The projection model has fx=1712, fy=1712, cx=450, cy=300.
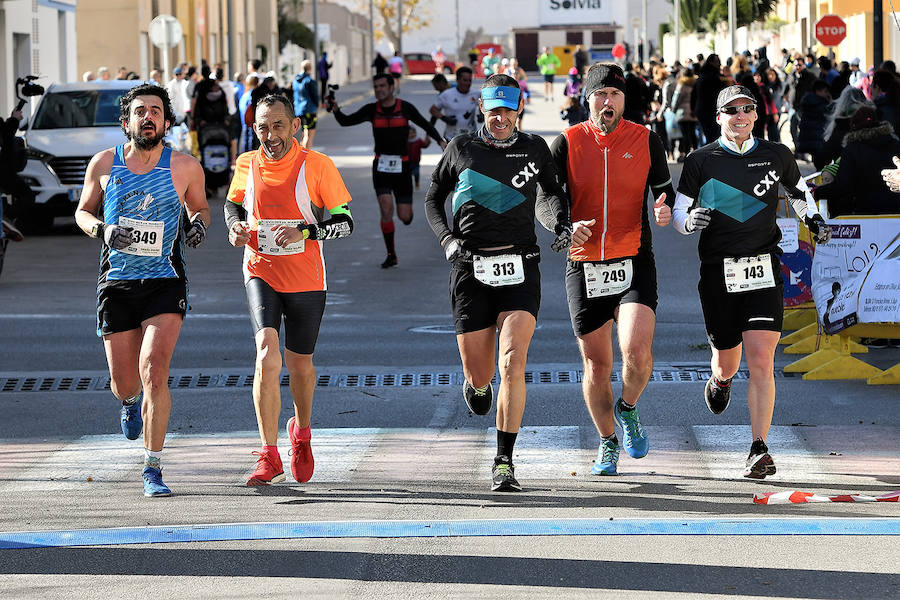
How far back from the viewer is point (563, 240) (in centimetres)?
775

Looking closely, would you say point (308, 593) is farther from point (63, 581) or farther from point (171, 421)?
point (171, 421)

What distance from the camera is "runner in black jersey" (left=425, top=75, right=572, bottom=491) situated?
7.84 meters

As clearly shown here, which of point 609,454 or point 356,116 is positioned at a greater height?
point 356,116

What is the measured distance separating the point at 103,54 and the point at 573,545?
1752 inches

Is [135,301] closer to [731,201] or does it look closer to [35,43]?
[731,201]

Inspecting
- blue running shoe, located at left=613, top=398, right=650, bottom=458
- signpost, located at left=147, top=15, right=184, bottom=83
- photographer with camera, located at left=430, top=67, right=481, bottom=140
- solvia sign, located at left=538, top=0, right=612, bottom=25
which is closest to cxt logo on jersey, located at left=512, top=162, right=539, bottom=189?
blue running shoe, located at left=613, top=398, right=650, bottom=458

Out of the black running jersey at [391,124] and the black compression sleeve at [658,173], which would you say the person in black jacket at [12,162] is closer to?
the black running jersey at [391,124]

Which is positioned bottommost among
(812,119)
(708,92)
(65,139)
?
(65,139)

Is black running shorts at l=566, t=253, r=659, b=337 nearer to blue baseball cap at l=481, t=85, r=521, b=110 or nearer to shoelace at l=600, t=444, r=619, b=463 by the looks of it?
shoelace at l=600, t=444, r=619, b=463

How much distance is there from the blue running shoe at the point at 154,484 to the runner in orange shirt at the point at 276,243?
1.35ft

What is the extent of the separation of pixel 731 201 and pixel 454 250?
136cm

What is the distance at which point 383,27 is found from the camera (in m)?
126

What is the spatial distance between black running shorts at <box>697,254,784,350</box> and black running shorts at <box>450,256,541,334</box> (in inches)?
34.2

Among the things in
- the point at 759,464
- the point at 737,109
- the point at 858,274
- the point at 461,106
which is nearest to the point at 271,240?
the point at 737,109
